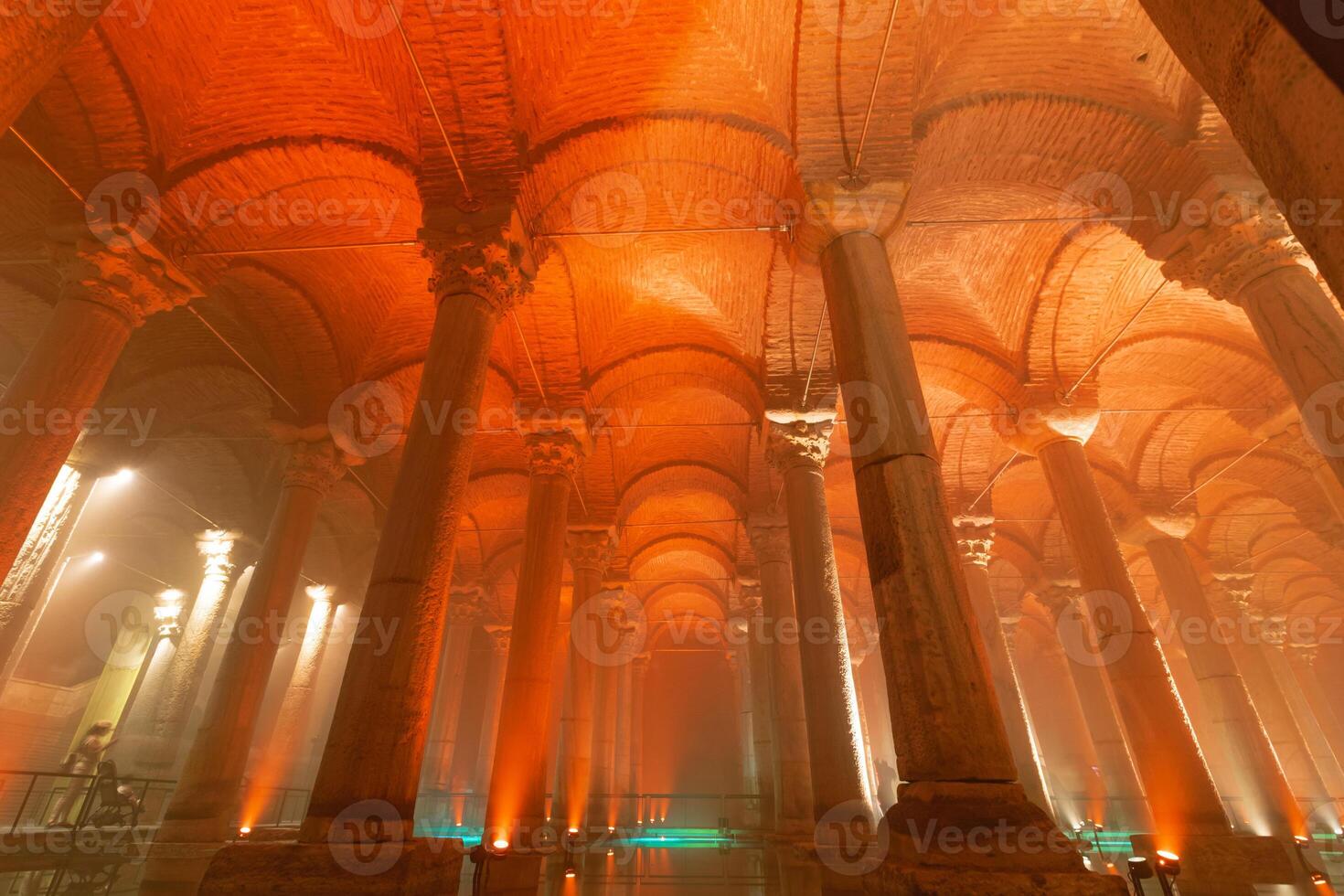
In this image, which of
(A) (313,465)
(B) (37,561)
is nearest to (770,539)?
(A) (313,465)

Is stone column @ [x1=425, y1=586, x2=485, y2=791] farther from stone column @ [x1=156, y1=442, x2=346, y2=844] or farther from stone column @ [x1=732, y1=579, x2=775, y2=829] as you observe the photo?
stone column @ [x1=156, y1=442, x2=346, y2=844]

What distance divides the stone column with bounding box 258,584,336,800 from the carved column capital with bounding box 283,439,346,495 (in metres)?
5.58

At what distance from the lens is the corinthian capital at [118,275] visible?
5.70m

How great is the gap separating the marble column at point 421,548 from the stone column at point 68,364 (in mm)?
2708

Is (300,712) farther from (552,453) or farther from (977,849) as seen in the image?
(977,849)

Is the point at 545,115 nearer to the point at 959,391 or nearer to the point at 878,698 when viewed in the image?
the point at 959,391

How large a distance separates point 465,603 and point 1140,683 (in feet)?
39.6

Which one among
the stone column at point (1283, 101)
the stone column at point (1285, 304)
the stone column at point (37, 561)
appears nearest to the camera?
the stone column at point (1283, 101)

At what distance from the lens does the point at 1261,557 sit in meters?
15.0

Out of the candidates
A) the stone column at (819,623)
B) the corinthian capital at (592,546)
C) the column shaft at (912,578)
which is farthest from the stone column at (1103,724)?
the column shaft at (912,578)

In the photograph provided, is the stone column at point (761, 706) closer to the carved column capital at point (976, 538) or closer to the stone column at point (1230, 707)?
the carved column capital at point (976, 538)

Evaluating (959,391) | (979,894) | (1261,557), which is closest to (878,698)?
(1261,557)

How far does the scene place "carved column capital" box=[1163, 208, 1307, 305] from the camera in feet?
17.3

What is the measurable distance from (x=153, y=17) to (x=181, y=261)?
2085 mm
